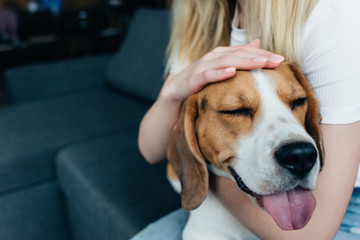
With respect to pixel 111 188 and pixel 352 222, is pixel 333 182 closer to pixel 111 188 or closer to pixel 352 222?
pixel 352 222

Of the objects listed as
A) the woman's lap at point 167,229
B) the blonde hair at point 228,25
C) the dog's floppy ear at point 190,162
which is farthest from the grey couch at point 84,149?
the blonde hair at point 228,25

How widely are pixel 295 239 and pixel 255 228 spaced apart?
0.33ft

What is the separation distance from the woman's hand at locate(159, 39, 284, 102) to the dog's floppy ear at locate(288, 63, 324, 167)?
0.30 ft

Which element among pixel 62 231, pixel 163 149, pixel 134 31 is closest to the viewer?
pixel 163 149

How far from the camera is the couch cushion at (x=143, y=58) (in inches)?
95.5

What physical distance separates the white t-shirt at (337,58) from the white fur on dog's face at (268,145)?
106mm

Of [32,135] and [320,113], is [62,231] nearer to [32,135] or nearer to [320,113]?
[32,135]

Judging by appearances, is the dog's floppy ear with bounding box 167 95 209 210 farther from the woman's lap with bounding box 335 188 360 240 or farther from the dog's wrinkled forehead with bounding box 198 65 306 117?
the woman's lap with bounding box 335 188 360 240

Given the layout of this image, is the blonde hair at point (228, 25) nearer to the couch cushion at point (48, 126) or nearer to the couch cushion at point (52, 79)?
the couch cushion at point (48, 126)

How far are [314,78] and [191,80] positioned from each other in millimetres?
335

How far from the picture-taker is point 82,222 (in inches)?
68.6

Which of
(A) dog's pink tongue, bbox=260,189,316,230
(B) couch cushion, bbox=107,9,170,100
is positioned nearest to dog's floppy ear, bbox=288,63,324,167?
(A) dog's pink tongue, bbox=260,189,316,230

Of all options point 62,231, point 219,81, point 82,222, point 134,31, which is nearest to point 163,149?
point 219,81

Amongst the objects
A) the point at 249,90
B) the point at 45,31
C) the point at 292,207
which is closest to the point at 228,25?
the point at 249,90
